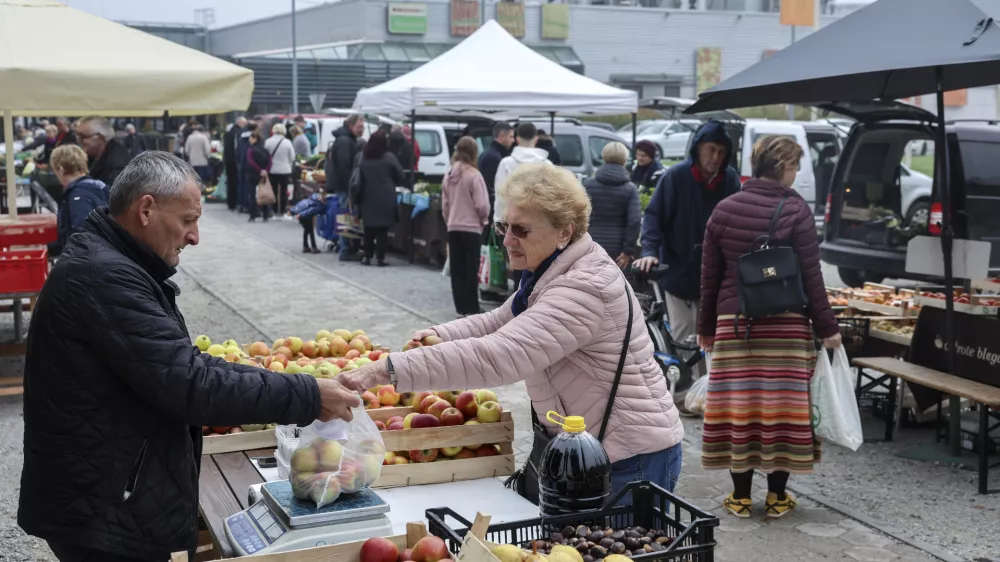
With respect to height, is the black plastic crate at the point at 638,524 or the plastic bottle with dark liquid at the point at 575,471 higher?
the plastic bottle with dark liquid at the point at 575,471

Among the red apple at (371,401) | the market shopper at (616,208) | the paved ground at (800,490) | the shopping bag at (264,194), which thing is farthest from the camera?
the shopping bag at (264,194)

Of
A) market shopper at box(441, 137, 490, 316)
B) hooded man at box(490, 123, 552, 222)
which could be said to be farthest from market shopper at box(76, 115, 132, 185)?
hooded man at box(490, 123, 552, 222)

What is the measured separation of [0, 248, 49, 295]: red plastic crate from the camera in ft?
26.6

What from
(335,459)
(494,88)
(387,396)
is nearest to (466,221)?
(494,88)

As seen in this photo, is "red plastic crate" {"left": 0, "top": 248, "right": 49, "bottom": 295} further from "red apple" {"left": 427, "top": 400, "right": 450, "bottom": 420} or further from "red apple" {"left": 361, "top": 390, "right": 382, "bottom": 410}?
"red apple" {"left": 427, "top": 400, "right": 450, "bottom": 420}

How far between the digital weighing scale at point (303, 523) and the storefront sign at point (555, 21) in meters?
46.3

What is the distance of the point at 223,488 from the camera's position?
3.63 metres

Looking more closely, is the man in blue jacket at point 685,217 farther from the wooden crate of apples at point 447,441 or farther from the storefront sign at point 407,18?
the storefront sign at point 407,18

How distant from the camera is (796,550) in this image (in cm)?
525

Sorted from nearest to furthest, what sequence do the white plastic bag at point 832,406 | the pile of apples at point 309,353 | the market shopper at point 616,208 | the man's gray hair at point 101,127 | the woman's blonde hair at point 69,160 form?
the pile of apples at point 309,353
the white plastic bag at point 832,406
the woman's blonde hair at point 69,160
the market shopper at point 616,208
the man's gray hair at point 101,127

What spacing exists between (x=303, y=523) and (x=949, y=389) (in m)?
4.64

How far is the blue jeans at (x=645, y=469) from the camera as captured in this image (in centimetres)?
331

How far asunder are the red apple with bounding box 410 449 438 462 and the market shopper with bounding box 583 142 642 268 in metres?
5.55

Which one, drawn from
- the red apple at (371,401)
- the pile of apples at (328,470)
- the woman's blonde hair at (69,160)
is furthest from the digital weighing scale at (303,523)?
the woman's blonde hair at (69,160)
